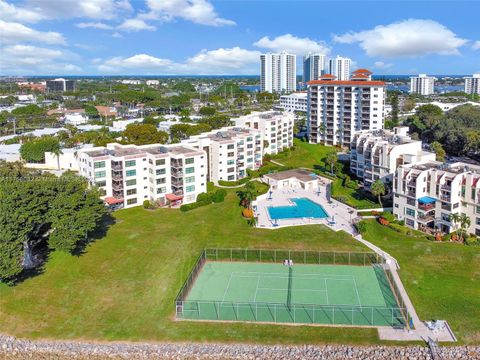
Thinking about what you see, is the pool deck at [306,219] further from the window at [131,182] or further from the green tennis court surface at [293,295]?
the window at [131,182]

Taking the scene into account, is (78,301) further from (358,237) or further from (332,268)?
(358,237)

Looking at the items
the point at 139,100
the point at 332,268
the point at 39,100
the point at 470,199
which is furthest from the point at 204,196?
the point at 39,100

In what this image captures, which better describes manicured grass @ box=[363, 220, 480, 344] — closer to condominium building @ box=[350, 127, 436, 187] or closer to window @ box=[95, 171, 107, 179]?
condominium building @ box=[350, 127, 436, 187]

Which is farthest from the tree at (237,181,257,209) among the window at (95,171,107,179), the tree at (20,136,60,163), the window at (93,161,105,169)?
the tree at (20,136,60,163)

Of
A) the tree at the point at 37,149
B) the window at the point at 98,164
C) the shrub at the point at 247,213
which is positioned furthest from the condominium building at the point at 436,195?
the tree at the point at 37,149

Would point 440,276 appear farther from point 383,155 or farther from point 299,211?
point 383,155

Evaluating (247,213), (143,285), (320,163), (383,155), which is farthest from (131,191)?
(320,163)

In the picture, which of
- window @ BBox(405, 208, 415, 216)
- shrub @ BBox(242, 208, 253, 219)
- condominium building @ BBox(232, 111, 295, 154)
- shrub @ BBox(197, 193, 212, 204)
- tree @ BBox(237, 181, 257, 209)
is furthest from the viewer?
condominium building @ BBox(232, 111, 295, 154)
